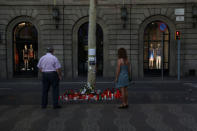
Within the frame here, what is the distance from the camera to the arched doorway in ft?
59.5

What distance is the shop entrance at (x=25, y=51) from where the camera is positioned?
18.4 metres

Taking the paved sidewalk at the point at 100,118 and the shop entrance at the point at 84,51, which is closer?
the paved sidewalk at the point at 100,118

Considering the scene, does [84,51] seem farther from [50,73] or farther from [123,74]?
[123,74]

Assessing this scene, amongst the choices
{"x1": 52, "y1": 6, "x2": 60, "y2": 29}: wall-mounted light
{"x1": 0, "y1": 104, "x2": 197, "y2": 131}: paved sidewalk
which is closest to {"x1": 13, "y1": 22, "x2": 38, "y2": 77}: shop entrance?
{"x1": 52, "y1": 6, "x2": 60, "y2": 29}: wall-mounted light

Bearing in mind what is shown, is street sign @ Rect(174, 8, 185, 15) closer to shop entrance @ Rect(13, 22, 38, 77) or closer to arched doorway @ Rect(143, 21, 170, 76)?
arched doorway @ Rect(143, 21, 170, 76)

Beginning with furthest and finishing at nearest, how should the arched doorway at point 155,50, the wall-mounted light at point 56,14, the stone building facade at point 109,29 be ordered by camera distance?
1. the arched doorway at point 155,50
2. the stone building facade at point 109,29
3. the wall-mounted light at point 56,14

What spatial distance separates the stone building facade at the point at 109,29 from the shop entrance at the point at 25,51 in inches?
12.5

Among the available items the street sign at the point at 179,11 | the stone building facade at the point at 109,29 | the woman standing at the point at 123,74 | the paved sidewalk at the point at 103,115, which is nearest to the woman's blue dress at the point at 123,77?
the woman standing at the point at 123,74

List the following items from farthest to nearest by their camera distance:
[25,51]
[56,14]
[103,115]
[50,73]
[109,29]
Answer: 1. [25,51]
2. [109,29]
3. [56,14]
4. [50,73]
5. [103,115]

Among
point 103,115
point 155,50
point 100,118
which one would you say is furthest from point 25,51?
point 100,118

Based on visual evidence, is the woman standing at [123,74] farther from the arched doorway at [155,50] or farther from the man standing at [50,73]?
the arched doorway at [155,50]

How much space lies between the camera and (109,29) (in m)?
17.6

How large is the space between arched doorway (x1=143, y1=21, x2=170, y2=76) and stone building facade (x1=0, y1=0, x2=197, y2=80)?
81 mm

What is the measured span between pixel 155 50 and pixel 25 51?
1118 cm
